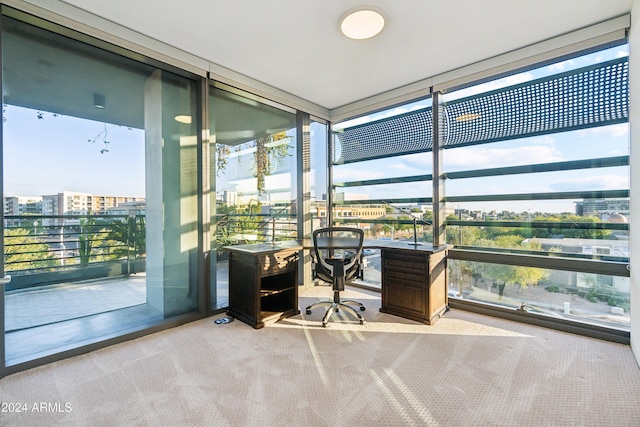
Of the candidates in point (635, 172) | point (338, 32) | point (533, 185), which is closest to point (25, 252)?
point (338, 32)

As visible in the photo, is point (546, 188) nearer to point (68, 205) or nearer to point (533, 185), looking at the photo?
point (533, 185)

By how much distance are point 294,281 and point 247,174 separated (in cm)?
143

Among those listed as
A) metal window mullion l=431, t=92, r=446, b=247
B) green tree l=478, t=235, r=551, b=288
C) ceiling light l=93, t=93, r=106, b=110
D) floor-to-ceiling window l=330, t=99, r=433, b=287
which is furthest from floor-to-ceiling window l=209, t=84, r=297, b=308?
green tree l=478, t=235, r=551, b=288

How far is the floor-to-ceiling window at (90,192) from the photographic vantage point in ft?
7.53

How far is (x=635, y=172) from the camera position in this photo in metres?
2.33

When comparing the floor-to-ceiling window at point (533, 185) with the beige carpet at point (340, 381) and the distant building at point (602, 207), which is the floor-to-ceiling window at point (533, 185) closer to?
the distant building at point (602, 207)

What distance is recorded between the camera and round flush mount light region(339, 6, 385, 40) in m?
2.35

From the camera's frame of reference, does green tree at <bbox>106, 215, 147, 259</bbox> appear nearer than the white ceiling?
No

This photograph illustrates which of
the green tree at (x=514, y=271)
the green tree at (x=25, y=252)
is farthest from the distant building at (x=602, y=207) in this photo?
the green tree at (x=25, y=252)

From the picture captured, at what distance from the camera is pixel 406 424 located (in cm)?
165

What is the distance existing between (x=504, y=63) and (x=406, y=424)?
11.1 ft

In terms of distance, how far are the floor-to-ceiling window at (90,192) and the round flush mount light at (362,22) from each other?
1.79 metres

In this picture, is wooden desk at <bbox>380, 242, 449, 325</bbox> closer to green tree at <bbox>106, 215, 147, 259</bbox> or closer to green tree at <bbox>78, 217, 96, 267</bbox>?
green tree at <bbox>106, 215, 147, 259</bbox>

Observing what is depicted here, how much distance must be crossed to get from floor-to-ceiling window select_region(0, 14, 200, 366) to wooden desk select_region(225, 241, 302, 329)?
472mm
